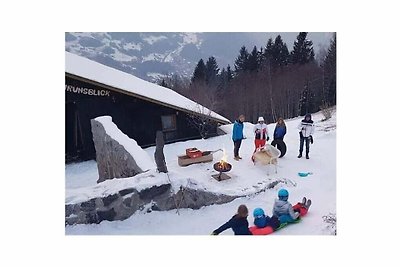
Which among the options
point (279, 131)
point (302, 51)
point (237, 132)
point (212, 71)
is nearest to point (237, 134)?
point (237, 132)

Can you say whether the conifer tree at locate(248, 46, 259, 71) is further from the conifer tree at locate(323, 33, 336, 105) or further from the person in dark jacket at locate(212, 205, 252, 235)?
the person in dark jacket at locate(212, 205, 252, 235)

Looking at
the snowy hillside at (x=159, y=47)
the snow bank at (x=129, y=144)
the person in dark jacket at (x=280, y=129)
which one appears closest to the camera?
the snowy hillside at (x=159, y=47)

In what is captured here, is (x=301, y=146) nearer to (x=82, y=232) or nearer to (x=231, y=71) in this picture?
(x=231, y=71)

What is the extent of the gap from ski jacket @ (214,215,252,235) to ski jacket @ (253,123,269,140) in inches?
25.1

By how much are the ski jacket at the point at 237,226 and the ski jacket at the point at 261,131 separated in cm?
64

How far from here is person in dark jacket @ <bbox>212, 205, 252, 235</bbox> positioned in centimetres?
319

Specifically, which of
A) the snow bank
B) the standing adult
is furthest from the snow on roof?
the standing adult

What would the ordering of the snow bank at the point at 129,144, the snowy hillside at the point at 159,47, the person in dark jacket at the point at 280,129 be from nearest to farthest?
1. the snowy hillside at the point at 159,47
2. the snow bank at the point at 129,144
3. the person in dark jacket at the point at 280,129

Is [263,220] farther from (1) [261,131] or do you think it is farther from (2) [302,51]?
(2) [302,51]

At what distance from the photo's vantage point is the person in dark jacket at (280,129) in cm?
335

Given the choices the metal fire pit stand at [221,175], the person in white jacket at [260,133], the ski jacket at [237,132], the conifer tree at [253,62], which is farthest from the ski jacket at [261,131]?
the conifer tree at [253,62]

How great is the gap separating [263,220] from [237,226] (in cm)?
20

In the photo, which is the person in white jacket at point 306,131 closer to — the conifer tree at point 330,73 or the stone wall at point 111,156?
the conifer tree at point 330,73
